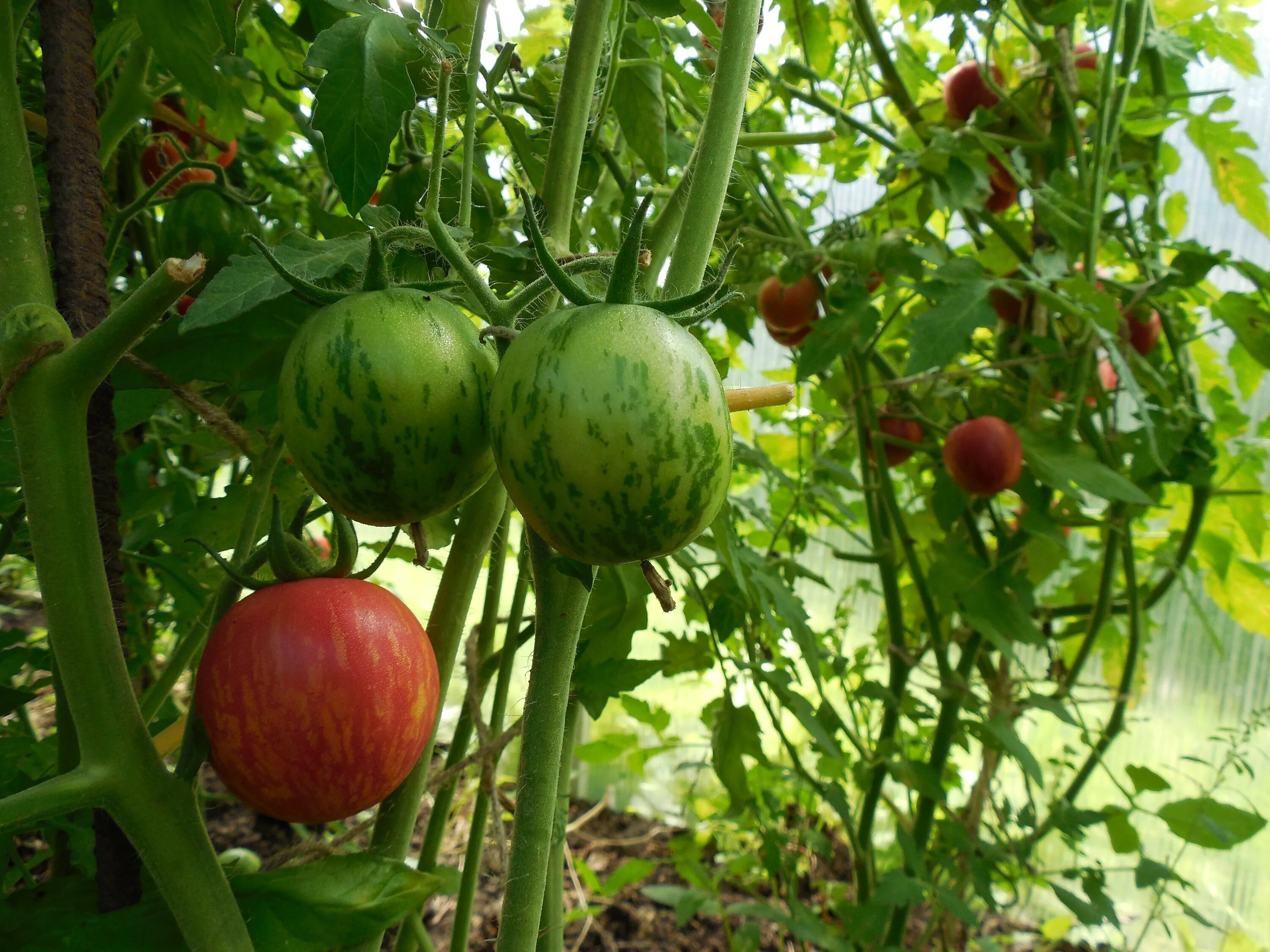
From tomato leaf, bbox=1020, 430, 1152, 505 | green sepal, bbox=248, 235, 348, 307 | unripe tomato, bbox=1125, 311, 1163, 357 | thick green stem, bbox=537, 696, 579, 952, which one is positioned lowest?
thick green stem, bbox=537, 696, 579, 952

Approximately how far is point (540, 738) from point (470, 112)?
0.26 m

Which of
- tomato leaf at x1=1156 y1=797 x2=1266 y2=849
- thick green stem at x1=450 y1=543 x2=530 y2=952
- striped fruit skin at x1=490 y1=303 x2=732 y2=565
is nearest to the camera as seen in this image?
striped fruit skin at x1=490 y1=303 x2=732 y2=565

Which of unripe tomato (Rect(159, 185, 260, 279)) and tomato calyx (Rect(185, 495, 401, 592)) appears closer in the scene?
tomato calyx (Rect(185, 495, 401, 592))

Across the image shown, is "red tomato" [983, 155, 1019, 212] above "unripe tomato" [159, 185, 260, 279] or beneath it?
above

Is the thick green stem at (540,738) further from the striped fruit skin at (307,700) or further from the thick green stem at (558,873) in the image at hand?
the thick green stem at (558,873)

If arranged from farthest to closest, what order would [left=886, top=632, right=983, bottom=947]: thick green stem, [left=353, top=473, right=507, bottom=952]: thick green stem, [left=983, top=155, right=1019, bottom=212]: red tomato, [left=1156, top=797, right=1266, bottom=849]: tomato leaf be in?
[left=983, top=155, right=1019, bottom=212]: red tomato → [left=886, top=632, right=983, bottom=947]: thick green stem → [left=1156, top=797, right=1266, bottom=849]: tomato leaf → [left=353, top=473, right=507, bottom=952]: thick green stem

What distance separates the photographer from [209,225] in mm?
531

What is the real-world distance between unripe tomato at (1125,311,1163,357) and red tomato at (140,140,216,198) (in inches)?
44.5

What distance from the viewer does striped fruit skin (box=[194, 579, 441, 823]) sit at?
37 centimetres

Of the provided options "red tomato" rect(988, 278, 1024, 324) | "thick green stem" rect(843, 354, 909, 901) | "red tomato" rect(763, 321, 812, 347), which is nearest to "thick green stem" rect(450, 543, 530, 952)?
"thick green stem" rect(843, 354, 909, 901)

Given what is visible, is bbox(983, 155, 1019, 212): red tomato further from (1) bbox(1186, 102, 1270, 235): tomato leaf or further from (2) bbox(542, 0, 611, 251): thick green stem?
(2) bbox(542, 0, 611, 251): thick green stem

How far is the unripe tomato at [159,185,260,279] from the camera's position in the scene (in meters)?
0.53

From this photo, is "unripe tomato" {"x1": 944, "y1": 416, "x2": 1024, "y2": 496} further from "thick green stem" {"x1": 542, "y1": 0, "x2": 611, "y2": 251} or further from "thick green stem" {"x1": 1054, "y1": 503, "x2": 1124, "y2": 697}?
"thick green stem" {"x1": 542, "y1": 0, "x2": 611, "y2": 251}

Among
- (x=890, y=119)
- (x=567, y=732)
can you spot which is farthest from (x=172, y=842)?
(x=890, y=119)
